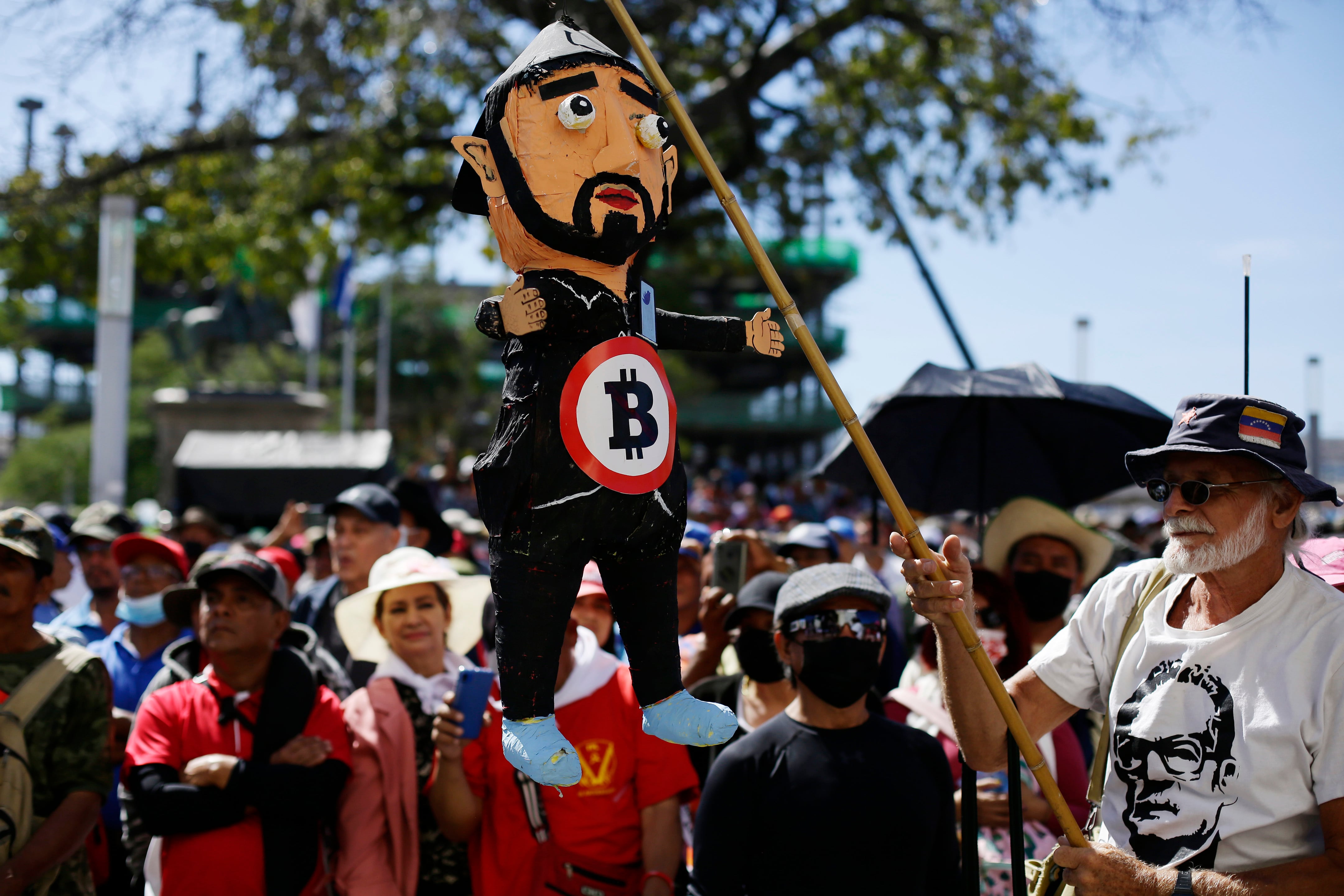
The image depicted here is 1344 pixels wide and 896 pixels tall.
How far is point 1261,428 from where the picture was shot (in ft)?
7.69

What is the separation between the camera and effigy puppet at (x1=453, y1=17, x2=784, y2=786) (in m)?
1.71

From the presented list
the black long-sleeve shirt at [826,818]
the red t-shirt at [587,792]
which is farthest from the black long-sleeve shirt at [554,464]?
the red t-shirt at [587,792]

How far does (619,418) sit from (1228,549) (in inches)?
56.4

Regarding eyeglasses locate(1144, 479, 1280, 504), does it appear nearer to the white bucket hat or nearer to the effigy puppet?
the effigy puppet

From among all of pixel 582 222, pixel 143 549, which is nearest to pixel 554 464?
pixel 582 222

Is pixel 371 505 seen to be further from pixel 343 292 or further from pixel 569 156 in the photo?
pixel 343 292

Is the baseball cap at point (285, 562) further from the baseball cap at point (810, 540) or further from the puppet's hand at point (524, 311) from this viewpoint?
the puppet's hand at point (524, 311)

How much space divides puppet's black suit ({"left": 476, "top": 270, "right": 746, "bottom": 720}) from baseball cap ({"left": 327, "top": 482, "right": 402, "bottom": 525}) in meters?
3.01

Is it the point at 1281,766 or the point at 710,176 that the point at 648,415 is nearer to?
the point at 710,176

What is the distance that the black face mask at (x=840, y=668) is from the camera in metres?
2.91

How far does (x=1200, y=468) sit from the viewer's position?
7.94 feet

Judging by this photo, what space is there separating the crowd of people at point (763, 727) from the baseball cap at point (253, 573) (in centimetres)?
1

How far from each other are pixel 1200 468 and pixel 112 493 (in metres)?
8.18

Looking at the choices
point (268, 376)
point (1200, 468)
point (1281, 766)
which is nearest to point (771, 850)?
point (1281, 766)
